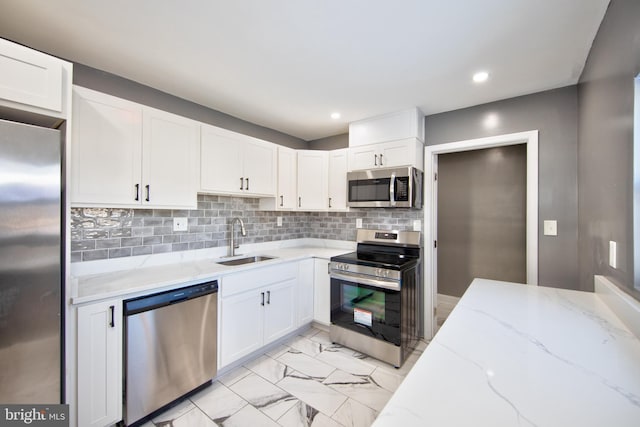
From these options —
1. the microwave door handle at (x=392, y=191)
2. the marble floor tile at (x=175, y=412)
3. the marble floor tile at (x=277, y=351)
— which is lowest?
the marble floor tile at (x=175, y=412)

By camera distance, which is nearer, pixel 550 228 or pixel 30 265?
pixel 30 265

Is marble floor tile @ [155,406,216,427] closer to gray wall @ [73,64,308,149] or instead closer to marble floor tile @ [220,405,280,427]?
marble floor tile @ [220,405,280,427]

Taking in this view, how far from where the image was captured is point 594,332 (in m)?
0.97

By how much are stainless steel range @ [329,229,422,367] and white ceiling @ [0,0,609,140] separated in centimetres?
154

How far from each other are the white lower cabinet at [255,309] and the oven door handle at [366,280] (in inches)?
18.8

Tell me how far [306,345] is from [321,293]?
0.54 m

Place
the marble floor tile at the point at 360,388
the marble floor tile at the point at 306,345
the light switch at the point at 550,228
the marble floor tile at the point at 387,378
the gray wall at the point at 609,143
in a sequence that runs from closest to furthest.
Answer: the gray wall at the point at 609,143 → the marble floor tile at the point at 360,388 → the marble floor tile at the point at 387,378 → the light switch at the point at 550,228 → the marble floor tile at the point at 306,345

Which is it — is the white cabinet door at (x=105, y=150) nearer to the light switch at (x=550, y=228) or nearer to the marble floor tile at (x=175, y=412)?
the marble floor tile at (x=175, y=412)

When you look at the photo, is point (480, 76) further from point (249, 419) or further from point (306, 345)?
point (249, 419)

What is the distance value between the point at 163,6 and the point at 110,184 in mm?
1136

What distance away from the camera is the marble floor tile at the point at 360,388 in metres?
1.89

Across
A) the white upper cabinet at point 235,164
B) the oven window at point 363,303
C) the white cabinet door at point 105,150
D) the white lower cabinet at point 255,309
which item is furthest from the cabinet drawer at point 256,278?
the white cabinet door at point 105,150

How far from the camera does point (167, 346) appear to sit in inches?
68.4

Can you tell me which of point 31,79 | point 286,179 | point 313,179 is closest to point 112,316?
point 31,79
